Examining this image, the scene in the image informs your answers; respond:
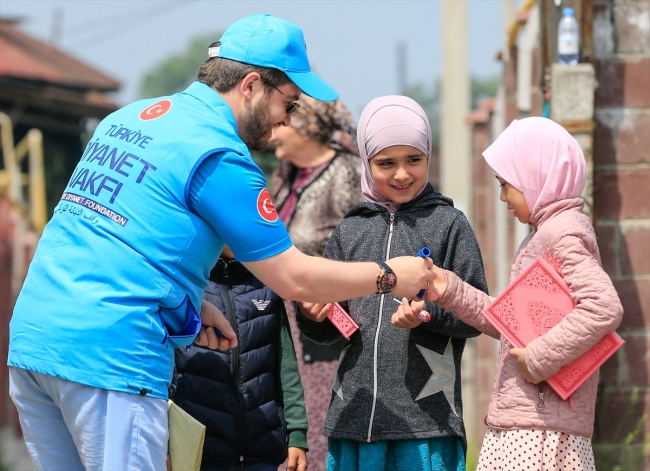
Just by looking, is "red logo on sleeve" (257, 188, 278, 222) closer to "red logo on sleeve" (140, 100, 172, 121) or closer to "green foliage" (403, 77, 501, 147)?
"red logo on sleeve" (140, 100, 172, 121)

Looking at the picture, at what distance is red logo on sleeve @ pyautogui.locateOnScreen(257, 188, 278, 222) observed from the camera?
324 centimetres


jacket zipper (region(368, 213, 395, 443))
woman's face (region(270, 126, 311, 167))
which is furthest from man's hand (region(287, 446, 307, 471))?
woman's face (region(270, 126, 311, 167))

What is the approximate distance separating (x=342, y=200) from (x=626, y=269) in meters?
1.55

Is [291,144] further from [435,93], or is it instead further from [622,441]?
[435,93]

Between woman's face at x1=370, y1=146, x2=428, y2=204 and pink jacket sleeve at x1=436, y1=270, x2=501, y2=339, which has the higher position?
woman's face at x1=370, y1=146, x2=428, y2=204

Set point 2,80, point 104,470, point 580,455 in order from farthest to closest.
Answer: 1. point 2,80
2. point 580,455
3. point 104,470

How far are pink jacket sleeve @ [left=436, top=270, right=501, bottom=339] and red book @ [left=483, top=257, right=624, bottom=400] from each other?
88 millimetres

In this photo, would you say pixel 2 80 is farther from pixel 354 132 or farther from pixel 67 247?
pixel 67 247

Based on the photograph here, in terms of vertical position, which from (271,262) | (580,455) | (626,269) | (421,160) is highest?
(421,160)

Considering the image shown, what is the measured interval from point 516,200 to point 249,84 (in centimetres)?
104

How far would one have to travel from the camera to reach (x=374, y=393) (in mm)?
3822

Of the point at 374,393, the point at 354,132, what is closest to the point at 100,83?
the point at 354,132

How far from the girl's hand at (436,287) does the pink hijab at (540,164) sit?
411 millimetres

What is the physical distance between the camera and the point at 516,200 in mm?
3795
